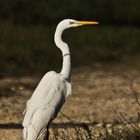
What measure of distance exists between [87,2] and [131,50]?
696 cm

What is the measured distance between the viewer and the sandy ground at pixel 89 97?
1156 centimetres

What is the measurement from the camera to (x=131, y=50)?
2178 cm

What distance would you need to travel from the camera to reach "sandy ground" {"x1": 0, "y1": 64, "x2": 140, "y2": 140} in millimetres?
11562

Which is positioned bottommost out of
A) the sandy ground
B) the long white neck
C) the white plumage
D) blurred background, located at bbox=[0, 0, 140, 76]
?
blurred background, located at bbox=[0, 0, 140, 76]

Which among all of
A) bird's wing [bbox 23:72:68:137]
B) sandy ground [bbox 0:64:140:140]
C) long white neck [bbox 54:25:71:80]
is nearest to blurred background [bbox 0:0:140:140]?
sandy ground [bbox 0:64:140:140]

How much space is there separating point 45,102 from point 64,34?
14.3m

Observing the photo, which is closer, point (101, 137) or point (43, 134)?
point (101, 137)

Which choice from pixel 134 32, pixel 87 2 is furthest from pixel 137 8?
pixel 134 32

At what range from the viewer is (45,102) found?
28.6 ft

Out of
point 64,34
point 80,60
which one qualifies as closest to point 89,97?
point 80,60

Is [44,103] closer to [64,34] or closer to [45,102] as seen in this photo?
[45,102]

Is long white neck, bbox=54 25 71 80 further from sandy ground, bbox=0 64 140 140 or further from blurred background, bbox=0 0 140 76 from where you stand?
blurred background, bbox=0 0 140 76

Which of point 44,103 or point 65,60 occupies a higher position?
point 65,60

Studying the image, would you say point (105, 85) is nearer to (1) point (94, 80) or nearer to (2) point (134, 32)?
(1) point (94, 80)
